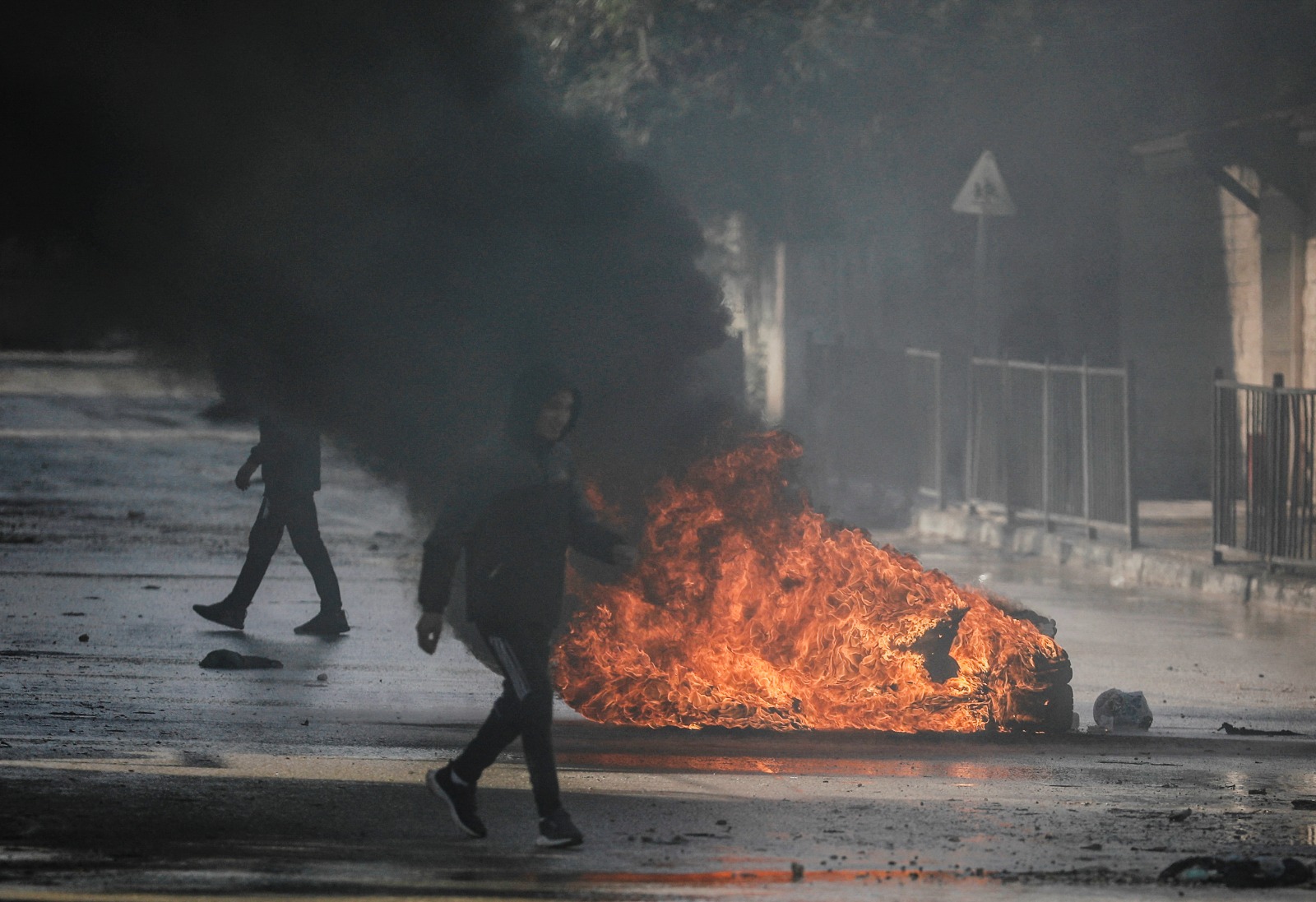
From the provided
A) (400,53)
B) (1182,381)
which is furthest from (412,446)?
(1182,381)

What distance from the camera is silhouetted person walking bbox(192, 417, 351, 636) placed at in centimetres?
1110

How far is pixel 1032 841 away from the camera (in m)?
6.25

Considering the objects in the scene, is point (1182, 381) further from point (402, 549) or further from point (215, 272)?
point (215, 272)

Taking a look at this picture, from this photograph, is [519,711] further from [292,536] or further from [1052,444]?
[1052,444]

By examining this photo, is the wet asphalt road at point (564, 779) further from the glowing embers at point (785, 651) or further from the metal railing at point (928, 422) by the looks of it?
the metal railing at point (928, 422)

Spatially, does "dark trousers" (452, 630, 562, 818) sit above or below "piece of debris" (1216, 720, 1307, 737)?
above

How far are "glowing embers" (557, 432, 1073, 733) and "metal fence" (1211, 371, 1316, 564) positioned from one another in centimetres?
526

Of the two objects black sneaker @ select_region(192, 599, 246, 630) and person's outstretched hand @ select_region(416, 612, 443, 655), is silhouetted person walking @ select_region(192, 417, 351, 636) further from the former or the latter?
person's outstretched hand @ select_region(416, 612, 443, 655)

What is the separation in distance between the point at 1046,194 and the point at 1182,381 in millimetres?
3545

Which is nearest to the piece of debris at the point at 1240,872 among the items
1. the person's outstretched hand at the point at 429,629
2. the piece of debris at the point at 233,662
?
the person's outstretched hand at the point at 429,629

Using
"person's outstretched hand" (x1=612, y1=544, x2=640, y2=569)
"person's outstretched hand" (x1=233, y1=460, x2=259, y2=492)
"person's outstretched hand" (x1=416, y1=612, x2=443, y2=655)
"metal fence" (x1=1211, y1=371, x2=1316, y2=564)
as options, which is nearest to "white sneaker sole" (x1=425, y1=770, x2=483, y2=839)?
"person's outstretched hand" (x1=416, y1=612, x2=443, y2=655)

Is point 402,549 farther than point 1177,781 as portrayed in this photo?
Yes

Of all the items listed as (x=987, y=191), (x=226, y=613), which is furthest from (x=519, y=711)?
(x=987, y=191)

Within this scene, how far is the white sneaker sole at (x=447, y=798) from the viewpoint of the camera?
6.20m
